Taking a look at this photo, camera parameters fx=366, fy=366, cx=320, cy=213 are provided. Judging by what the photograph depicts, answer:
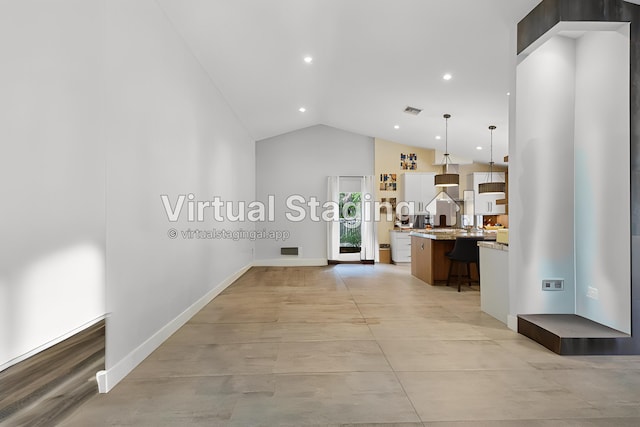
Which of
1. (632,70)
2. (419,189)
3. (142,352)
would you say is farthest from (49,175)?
(419,189)

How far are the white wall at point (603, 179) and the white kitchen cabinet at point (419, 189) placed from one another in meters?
5.65

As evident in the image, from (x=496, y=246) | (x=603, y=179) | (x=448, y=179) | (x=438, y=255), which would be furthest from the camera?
(x=448, y=179)

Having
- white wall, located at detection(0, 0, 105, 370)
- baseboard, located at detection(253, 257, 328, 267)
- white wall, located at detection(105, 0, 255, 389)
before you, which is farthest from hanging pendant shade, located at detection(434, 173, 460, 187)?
white wall, located at detection(0, 0, 105, 370)

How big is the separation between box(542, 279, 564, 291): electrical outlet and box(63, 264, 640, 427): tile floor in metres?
0.58

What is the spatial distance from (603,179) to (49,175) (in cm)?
419

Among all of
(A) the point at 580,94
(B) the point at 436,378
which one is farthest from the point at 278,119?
(B) the point at 436,378

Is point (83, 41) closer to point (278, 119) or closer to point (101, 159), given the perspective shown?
point (101, 159)

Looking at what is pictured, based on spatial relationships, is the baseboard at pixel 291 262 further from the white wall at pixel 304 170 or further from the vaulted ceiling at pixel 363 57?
the vaulted ceiling at pixel 363 57

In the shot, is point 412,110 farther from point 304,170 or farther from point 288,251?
point 288,251

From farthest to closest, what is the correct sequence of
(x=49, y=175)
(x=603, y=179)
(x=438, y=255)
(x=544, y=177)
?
(x=438, y=255), (x=544, y=177), (x=603, y=179), (x=49, y=175)

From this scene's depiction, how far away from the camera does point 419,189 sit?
923cm

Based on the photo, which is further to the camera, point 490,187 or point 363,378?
point 490,187

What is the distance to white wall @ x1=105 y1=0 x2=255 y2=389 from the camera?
2.56m

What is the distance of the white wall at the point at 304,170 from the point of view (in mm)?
9188
